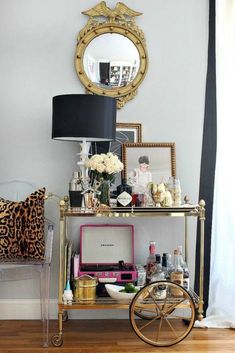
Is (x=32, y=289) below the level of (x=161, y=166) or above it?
below

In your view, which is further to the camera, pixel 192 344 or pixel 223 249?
pixel 223 249

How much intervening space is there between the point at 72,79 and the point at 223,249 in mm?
1530

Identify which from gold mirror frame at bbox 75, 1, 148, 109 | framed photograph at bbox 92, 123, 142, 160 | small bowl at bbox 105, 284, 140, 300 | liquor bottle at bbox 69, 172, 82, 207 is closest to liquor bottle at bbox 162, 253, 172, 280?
small bowl at bbox 105, 284, 140, 300

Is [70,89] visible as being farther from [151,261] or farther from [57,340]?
[57,340]

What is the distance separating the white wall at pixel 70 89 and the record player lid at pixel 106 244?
0.39 feet

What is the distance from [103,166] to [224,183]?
2.81ft

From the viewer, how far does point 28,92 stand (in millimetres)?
3723

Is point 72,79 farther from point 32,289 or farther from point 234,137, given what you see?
point 32,289

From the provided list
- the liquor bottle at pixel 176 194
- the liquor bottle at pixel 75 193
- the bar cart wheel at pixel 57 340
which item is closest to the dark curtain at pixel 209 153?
the liquor bottle at pixel 176 194

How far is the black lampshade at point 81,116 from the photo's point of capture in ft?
10.8

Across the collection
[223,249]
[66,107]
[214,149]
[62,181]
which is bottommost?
[223,249]

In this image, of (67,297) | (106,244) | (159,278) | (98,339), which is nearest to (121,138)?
(106,244)

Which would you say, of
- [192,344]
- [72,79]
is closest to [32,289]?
[192,344]

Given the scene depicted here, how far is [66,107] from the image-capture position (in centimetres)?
329
